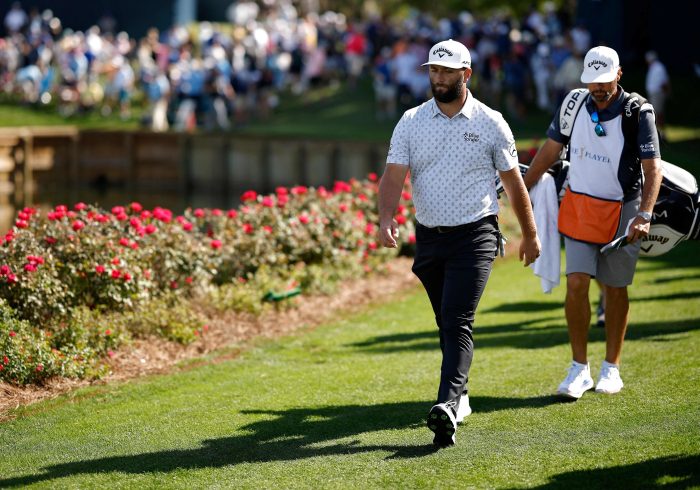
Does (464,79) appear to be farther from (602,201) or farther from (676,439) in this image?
(676,439)

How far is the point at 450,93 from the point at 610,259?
180 centimetres

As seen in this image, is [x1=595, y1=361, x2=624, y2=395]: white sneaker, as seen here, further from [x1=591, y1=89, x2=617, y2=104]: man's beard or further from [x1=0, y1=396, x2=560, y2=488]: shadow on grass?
[x1=591, y1=89, x2=617, y2=104]: man's beard

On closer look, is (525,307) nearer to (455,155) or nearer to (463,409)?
(463,409)

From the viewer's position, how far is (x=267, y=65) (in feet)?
112

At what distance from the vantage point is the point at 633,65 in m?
29.5

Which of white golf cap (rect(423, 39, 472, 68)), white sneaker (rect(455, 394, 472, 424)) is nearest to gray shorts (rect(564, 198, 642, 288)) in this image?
white sneaker (rect(455, 394, 472, 424))

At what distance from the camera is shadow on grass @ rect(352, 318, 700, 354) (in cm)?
912

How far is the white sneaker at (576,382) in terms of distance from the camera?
7055 millimetres

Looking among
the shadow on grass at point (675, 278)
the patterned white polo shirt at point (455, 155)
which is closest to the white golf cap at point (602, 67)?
the patterned white polo shirt at point (455, 155)

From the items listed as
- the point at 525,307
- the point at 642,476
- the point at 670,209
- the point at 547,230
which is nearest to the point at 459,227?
the point at 547,230

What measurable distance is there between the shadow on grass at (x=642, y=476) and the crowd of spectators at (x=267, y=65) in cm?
2148

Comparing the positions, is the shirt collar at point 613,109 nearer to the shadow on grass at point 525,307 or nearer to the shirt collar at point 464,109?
the shirt collar at point 464,109

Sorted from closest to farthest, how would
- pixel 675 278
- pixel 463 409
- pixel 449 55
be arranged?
1. pixel 449 55
2. pixel 463 409
3. pixel 675 278

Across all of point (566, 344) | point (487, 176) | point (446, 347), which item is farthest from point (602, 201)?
point (566, 344)
